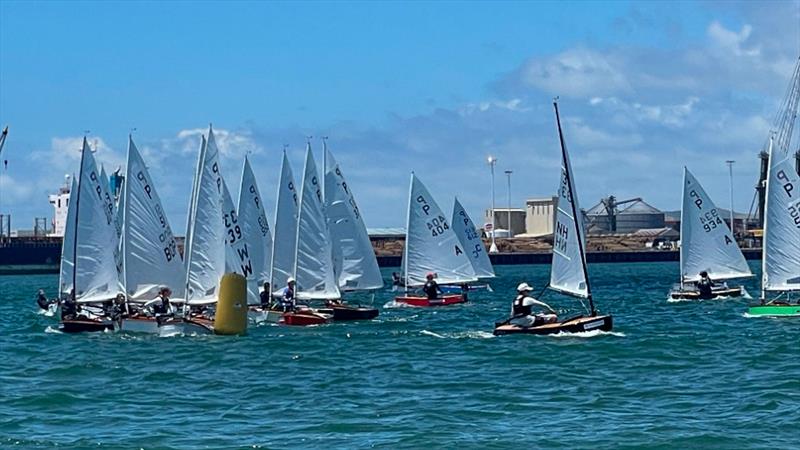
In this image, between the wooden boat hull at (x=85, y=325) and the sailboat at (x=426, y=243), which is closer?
the wooden boat hull at (x=85, y=325)

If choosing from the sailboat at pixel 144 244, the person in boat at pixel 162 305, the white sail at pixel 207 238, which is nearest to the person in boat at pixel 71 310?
the sailboat at pixel 144 244

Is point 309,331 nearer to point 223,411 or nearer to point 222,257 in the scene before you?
point 222,257

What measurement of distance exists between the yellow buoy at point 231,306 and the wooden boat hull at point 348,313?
764 centimetres

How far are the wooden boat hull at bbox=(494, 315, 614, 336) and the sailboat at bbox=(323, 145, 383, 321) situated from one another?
1559 cm

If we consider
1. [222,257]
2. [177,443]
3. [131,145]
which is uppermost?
[131,145]

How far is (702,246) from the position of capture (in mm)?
63406

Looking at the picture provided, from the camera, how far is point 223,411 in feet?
92.6

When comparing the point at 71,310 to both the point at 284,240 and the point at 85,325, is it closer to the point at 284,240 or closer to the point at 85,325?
the point at 85,325

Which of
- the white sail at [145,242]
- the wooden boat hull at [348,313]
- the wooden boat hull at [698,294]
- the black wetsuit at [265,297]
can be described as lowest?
the wooden boat hull at [348,313]

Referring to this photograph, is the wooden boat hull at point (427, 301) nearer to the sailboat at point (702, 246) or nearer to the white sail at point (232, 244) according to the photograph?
the sailboat at point (702, 246)

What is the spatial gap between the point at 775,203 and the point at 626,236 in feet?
485

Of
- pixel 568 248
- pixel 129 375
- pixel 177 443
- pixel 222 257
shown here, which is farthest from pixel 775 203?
pixel 177 443

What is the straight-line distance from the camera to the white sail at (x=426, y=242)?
6544 cm

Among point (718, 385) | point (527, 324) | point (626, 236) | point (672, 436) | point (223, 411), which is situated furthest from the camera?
point (626, 236)
